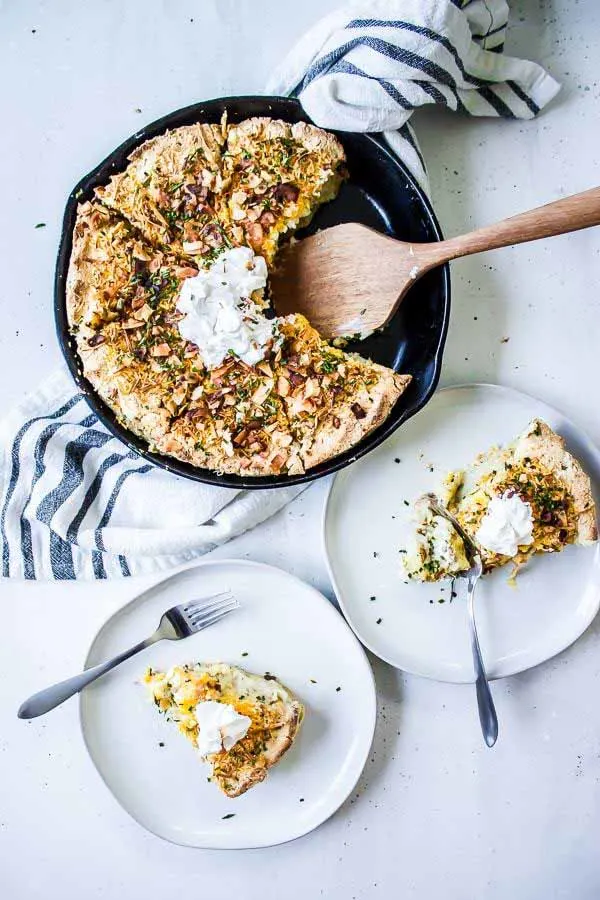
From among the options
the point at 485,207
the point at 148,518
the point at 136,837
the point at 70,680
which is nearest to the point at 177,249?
the point at 148,518

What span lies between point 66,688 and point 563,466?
5.87 feet

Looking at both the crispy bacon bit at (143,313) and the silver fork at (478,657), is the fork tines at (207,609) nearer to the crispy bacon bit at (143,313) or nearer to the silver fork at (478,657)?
the silver fork at (478,657)

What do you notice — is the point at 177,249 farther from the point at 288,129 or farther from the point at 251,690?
the point at 251,690

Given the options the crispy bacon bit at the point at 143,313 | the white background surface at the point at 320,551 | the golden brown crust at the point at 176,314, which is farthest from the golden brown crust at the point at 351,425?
the crispy bacon bit at the point at 143,313

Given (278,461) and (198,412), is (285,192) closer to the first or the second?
(198,412)

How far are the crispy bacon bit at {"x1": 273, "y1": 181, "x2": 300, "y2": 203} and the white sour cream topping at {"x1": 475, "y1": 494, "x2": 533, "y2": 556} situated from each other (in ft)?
3.81

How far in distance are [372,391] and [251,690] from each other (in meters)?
1.08

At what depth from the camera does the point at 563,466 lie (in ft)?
8.54

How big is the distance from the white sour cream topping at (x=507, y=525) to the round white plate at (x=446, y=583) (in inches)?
9.4

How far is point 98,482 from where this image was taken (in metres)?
2.74

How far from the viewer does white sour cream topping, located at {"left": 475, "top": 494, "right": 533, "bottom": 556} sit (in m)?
2.53

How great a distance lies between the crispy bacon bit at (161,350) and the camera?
2.41 meters

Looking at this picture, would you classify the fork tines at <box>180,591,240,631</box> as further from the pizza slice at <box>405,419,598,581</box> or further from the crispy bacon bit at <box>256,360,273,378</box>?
Result: the crispy bacon bit at <box>256,360,273,378</box>

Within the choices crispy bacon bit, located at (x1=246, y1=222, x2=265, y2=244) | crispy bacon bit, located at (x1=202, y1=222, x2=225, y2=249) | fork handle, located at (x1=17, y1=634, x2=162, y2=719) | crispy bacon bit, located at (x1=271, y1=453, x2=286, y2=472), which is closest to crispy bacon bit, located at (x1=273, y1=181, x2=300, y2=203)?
crispy bacon bit, located at (x1=246, y1=222, x2=265, y2=244)
